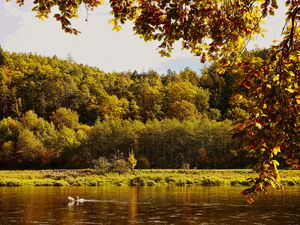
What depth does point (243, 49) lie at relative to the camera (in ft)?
28.2

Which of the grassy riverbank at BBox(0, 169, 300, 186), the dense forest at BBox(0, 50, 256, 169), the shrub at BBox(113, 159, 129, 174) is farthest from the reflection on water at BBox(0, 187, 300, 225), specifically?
the shrub at BBox(113, 159, 129, 174)

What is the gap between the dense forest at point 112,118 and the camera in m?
92.8

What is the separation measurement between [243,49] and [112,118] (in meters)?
137

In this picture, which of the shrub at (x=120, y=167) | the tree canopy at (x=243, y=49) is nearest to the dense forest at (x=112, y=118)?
the tree canopy at (x=243, y=49)

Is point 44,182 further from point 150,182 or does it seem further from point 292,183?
point 292,183

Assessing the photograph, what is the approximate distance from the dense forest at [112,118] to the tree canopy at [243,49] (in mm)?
507

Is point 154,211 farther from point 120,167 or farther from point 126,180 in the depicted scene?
Result: point 120,167

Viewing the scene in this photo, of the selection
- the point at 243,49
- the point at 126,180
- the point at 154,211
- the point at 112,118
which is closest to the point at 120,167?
the point at 126,180

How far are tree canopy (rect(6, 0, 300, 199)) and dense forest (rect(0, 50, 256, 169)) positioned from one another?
1.66 ft

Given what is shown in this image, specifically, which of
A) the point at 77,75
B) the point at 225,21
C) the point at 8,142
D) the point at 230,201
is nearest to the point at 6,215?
the point at 230,201

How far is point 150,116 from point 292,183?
92866 mm

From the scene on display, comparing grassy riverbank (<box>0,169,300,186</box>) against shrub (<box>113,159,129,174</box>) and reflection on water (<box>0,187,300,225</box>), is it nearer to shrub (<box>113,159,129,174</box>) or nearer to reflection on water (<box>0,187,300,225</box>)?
shrub (<box>113,159,129,174</box>)

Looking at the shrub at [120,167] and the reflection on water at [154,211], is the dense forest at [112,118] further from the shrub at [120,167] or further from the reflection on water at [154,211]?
the reflection on water at [154,211]

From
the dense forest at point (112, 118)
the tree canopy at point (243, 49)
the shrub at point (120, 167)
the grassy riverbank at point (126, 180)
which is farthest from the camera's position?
the dense forest at point (112, 118)
